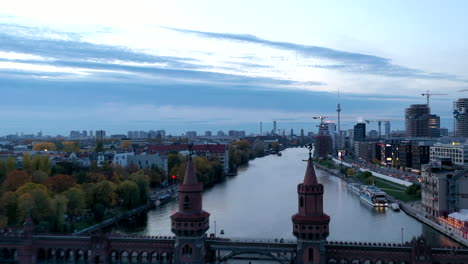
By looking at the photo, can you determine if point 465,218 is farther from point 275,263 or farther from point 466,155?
point 466,155

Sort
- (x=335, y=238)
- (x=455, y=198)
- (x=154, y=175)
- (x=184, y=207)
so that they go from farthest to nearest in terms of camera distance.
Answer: (x=154, y=175)
(x=455, y=198)
(x=335, y=238)
(x=184, y=207)

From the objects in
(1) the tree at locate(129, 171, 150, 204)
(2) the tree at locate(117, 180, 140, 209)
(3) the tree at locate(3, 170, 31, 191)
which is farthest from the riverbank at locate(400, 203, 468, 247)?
(3) the tree at locate(3, 170, 31, 191)

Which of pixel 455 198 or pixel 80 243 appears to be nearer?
pixel 80 243

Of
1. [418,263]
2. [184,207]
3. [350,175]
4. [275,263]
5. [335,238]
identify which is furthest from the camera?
[350,175]

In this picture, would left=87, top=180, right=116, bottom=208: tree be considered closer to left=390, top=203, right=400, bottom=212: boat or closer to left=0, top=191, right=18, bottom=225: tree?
left=0, top=191, right=18, bottom=225: tree

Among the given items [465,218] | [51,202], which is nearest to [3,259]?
[51,202]
